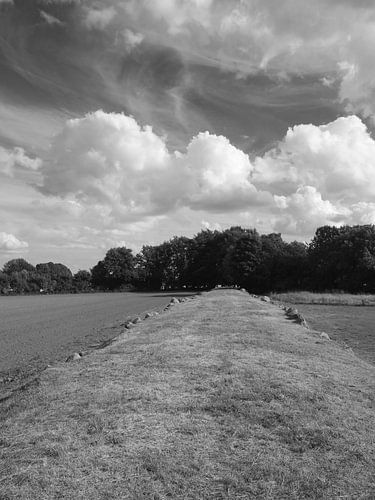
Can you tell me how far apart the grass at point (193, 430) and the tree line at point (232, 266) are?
5942cm

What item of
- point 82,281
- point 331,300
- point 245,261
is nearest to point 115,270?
point 82,281

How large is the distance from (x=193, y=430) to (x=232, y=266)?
85327 millimetres

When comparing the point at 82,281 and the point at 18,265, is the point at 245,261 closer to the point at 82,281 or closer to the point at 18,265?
the point at 82,281

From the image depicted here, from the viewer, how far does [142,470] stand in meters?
5.34

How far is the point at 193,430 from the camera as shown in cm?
659

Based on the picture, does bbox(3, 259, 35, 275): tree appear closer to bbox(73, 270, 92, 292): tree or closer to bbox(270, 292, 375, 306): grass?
bbox(73, 270, 92, 292): tree

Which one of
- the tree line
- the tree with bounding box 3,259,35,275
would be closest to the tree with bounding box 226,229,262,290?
the tree line

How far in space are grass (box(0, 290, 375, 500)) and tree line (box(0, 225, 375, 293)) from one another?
59.4 m

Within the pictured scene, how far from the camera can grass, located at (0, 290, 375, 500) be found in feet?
16.5

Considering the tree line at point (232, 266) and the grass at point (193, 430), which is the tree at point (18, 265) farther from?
the grass at point (193, 430)

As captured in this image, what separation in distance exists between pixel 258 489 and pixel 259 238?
89.5m

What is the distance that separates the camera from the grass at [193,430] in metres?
5.02

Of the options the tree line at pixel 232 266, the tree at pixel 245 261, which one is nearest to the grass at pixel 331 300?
the tree line at pixel 232 266

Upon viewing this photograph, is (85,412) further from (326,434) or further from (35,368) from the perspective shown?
(35,368)
